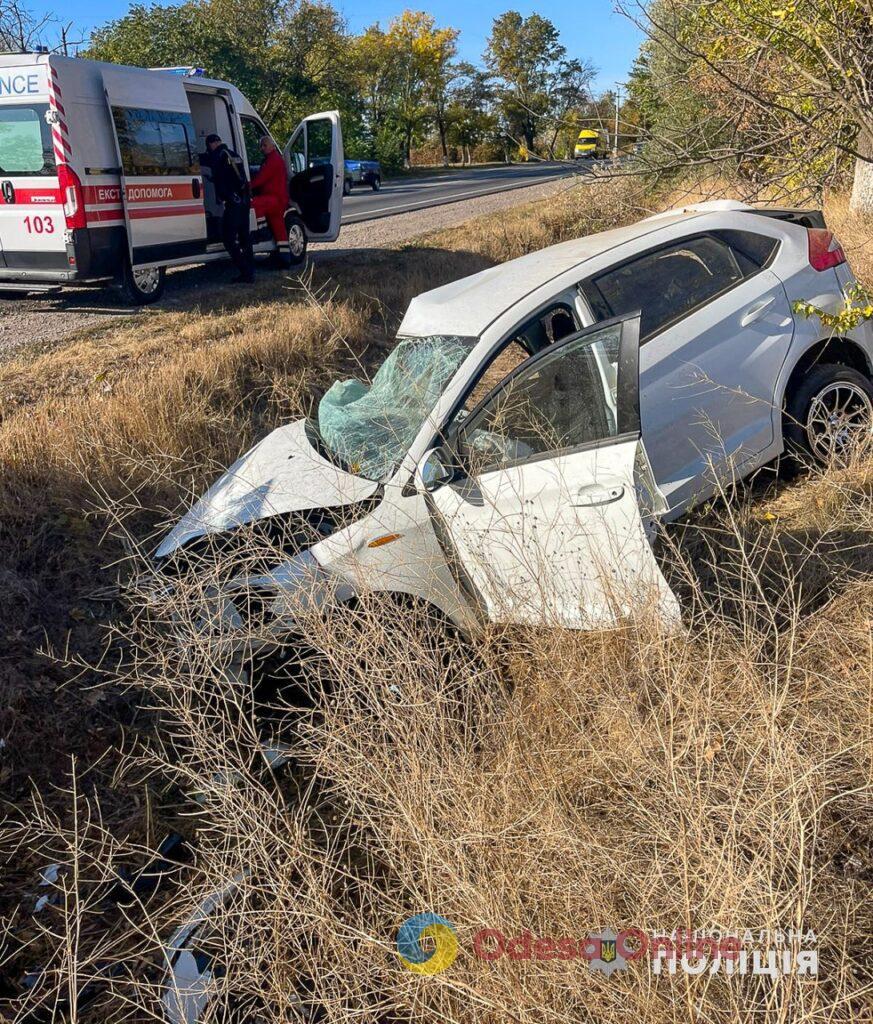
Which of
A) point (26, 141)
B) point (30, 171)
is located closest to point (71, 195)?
point (30, 171)

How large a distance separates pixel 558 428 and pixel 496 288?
3.44 ft

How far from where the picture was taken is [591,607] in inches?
135

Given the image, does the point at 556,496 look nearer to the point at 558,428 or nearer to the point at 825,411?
the point at 558,428

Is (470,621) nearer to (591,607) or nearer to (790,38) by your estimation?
(591,607)

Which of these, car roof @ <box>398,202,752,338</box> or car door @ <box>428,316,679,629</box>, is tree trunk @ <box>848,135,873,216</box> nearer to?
car roof @ <box>398,202,752,338</box>

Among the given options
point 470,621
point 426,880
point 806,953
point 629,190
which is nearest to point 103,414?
point 470,621

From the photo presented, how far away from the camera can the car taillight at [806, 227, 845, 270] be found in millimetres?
5031

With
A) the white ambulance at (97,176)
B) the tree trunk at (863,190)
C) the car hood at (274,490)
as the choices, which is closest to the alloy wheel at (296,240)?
the white ambulance at (97,176)

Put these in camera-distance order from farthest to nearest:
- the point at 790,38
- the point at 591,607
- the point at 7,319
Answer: the point at 7,319 < the point at 790,38 < the point at 591,607

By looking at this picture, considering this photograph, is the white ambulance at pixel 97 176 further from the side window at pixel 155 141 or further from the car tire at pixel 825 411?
the car tire at pixel 825 411

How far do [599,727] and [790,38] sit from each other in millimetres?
4650

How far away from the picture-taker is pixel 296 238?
14.0m

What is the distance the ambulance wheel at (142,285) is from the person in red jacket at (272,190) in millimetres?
2441

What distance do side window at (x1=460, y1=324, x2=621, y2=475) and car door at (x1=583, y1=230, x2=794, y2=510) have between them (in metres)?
0.62
